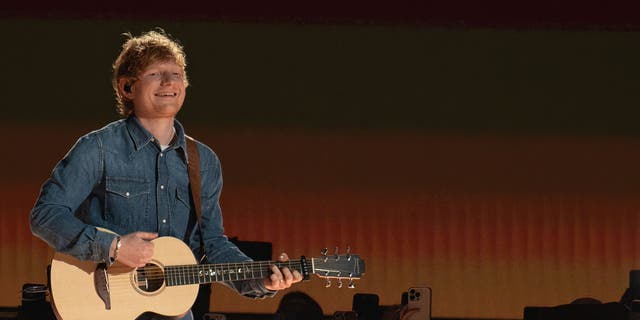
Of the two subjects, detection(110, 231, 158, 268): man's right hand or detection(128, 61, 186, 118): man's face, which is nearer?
detection(110, 231, 158, 268): man's right hand

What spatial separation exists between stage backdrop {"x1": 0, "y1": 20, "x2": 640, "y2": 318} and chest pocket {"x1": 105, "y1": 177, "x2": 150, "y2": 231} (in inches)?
197

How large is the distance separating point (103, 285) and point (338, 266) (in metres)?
0.94

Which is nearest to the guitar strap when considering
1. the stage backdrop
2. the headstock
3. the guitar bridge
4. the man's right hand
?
the man's right hand

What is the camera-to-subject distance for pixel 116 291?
3.12 m

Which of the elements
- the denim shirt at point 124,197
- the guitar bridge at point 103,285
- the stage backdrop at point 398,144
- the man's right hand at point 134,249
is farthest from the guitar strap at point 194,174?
the stage backdrop at point 398,144

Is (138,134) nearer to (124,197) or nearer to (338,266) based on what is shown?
(124,197)

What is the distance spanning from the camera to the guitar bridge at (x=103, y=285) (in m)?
3.11

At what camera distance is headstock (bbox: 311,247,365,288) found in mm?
3551

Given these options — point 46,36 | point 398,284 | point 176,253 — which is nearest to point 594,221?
point 398,284

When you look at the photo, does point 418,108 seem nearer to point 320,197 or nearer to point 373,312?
point 320,197

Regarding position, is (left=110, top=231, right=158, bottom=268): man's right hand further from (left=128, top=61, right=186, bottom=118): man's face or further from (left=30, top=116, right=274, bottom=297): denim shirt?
(left=128, top=61, right=186, bottom=118): man's face

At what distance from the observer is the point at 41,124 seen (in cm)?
814

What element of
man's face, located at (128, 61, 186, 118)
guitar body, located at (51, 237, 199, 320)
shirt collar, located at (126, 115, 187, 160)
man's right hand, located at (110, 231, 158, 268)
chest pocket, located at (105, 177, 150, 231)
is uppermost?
man's face, located at (128, 61, 186, 118)

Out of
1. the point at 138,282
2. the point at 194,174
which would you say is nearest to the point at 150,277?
the point at 138,282
